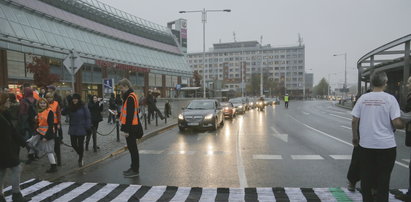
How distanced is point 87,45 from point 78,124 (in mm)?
34910

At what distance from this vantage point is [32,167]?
6664 mm

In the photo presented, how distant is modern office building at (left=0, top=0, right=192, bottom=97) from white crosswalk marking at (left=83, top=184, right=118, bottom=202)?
1125 centimetres

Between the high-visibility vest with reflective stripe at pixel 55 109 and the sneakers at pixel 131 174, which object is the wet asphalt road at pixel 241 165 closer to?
the sneakers at pixel 131 174

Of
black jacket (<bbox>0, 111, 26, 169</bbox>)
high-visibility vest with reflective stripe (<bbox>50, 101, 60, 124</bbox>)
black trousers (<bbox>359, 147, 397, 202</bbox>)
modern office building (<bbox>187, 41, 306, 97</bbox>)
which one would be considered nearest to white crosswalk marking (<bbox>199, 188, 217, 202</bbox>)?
black trousers (<bbox>359, 147, 397, 202</bbox>)

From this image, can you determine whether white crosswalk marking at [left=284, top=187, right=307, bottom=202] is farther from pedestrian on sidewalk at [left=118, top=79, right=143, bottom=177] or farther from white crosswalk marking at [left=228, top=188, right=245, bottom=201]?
pedestrian on sidewalk at [left=118, top=79, right=143, bottom=177]

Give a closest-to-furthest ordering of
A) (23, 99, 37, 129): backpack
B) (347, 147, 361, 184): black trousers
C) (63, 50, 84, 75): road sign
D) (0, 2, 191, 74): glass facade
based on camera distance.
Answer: (347, 147, 361, 184): black trousers → (23, 99, 37, 129): backpack → (63, 50, 84, 75): road sign → (0, 2, 191, 74): glass facade

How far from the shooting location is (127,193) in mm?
4980

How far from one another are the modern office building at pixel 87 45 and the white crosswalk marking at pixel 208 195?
1246 cm

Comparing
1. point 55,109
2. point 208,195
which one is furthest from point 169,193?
point 55,109

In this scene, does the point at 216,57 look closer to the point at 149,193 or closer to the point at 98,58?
the point at 98,58

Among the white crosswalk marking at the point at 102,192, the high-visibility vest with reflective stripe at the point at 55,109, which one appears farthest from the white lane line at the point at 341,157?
the high-visibility vest with reflective stripe at the point at 55,109

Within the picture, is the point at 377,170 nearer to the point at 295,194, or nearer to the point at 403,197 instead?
the point at 403,197

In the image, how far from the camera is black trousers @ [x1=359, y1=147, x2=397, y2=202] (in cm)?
378

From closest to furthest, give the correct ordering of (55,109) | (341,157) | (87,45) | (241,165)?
(55,109) < (241,165) < (341,157) < (87,45)
